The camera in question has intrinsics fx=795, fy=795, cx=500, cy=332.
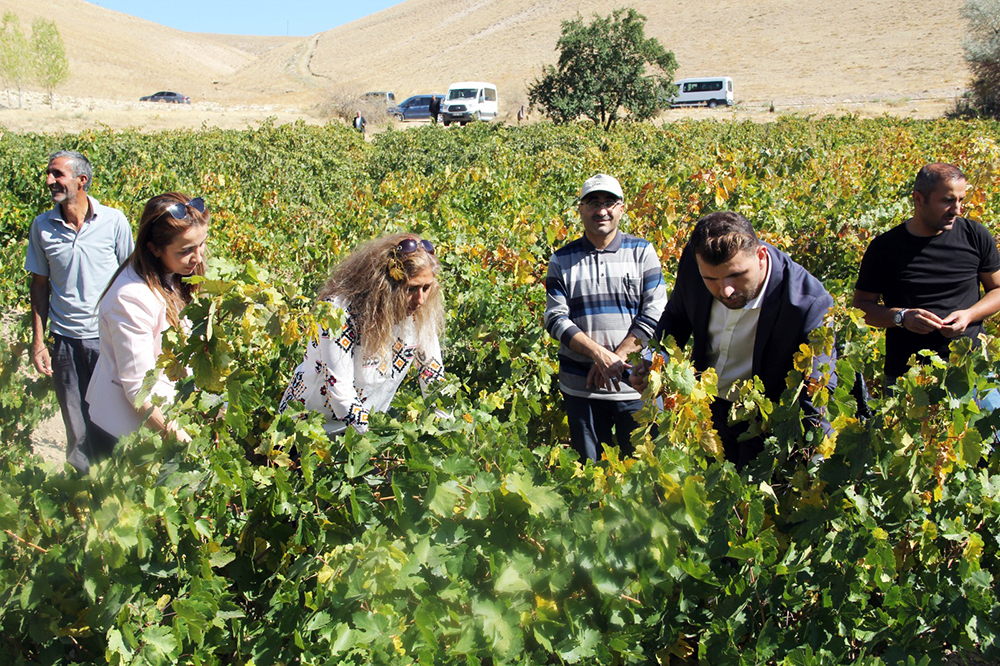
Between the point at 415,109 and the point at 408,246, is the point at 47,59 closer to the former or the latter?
the point at 415,109

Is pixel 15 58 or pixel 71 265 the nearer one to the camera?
pixel 71 265

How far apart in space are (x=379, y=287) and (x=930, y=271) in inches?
87.1

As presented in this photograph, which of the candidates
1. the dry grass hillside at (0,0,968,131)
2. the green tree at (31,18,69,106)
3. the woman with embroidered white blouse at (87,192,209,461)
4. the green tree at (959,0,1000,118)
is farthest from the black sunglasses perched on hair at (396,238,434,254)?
the green tree at (31,18,69,106)

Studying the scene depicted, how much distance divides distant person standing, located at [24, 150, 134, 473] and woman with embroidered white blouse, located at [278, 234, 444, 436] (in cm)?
152

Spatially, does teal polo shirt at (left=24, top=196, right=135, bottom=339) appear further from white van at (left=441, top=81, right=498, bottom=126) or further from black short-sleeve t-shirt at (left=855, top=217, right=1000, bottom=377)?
white van at (left=441, top=81, right=498, bottom=126)

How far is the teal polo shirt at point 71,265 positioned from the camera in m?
3.33

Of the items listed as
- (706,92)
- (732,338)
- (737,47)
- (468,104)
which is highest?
(737,47)

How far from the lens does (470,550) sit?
1.55m

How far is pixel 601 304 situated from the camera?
10.3 ft

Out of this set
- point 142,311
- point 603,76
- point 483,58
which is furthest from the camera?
point 483,58

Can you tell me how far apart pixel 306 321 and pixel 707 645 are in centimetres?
109

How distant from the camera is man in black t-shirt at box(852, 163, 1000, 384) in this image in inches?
121

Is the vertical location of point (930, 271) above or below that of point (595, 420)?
above

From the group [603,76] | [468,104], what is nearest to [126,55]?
[468,104]
